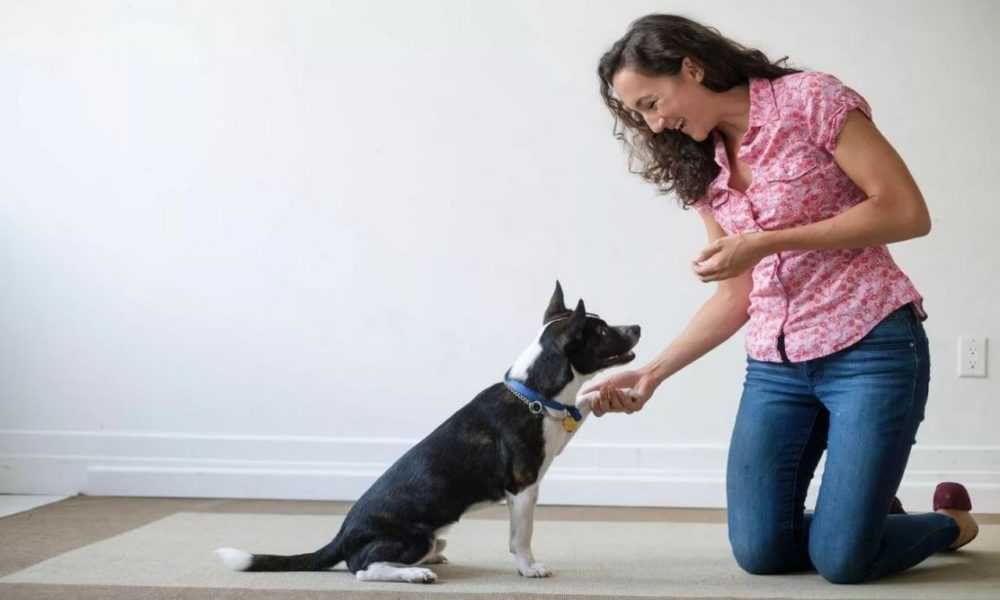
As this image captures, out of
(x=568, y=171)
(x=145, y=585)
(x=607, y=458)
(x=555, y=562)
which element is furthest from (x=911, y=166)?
(x=145, y=585)

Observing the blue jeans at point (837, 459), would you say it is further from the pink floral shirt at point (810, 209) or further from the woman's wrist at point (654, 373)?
the woman's wrist at point (654, 373)

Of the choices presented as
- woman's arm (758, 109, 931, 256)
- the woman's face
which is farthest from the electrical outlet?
the woman's face

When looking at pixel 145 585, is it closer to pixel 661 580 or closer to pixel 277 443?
pixel 661 580

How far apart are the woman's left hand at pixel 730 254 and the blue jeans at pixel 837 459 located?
34cm

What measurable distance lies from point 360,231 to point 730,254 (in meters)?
1.94

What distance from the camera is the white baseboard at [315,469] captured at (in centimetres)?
350

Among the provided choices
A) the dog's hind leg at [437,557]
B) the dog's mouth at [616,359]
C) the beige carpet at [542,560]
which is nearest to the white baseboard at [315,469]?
the beige carpet at [542,560]

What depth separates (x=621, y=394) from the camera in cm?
242

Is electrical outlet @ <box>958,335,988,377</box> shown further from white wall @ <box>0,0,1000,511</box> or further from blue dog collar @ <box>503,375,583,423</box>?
blue dog collar @ <box>503,375,583,423</box>

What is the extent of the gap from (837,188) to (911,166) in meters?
1.52

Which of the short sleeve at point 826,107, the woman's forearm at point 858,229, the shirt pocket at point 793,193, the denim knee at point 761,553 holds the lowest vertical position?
the denim knee at point 761,553

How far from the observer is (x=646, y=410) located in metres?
3.61

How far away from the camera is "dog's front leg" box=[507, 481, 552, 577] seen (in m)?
2.33

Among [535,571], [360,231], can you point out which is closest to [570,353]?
[535,571]
